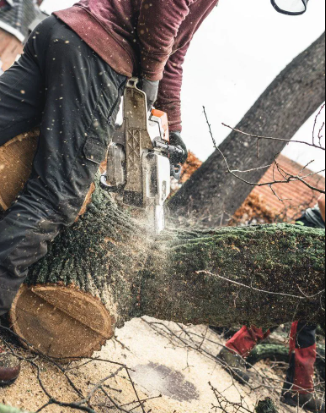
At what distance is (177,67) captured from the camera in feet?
7.58

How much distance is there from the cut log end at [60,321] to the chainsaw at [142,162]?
627mm

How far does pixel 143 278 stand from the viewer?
6.50 ft

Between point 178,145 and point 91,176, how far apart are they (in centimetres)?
98

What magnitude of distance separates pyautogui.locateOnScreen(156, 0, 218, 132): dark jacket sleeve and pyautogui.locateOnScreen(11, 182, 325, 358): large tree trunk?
0.76 m

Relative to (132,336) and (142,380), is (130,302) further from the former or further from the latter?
(132,336)

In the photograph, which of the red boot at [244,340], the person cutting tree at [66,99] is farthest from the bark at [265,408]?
the red boot at [244,340]

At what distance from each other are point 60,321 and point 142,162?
975 millimetres

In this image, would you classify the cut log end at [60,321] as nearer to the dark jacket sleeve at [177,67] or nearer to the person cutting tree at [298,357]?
the dark jacket sleeve at [177,67]

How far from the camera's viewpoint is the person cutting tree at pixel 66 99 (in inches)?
60.1

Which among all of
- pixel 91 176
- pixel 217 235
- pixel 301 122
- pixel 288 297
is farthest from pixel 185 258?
pixel 301 122

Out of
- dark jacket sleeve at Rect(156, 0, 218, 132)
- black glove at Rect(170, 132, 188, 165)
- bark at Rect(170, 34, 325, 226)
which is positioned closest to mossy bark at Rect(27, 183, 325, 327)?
black glove at Rect(170, 132, 188, 165)

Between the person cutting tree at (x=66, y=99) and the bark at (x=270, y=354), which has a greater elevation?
the person cutting tree at (x=66, y=99)

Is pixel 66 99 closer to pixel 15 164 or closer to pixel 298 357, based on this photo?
pixel 15 164

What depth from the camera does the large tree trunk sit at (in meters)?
1.79
